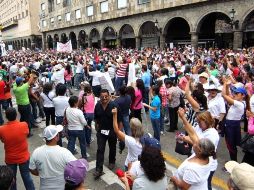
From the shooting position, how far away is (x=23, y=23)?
78938 millimetres

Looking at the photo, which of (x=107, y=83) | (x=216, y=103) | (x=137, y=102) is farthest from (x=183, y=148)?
(x=107, y=83)

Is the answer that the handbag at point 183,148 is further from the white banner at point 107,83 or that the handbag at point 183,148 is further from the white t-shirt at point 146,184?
the white banner at point 107,83

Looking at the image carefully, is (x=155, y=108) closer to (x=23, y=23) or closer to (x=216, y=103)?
(x=216, y=103)

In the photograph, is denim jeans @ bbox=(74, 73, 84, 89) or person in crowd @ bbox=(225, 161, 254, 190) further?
denim jeans @ bbox=(74, 73, 84, 89)

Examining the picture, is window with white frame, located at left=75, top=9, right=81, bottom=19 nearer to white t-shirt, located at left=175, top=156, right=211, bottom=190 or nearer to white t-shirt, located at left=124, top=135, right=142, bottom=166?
white t-shirt, located at left=124, top=135, right=142, bottom=166

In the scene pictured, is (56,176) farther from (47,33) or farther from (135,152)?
(47,33)

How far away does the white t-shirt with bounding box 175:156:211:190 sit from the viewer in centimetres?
323

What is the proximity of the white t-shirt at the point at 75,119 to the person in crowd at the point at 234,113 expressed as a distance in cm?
286

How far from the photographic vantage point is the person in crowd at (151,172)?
301 cm

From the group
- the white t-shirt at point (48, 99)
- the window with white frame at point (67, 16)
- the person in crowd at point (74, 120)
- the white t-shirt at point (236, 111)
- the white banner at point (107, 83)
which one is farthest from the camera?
the window with white frame at point (67, 16)

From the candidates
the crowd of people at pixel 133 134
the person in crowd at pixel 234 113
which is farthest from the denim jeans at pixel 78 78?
the person in crowd at pixel 234 113

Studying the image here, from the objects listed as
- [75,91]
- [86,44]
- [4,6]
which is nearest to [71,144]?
[75,91]

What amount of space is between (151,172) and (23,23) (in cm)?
8357

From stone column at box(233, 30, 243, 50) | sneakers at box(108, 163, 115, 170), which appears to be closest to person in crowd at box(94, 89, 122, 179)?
sneakers at box(108, 163, 115, 170)
